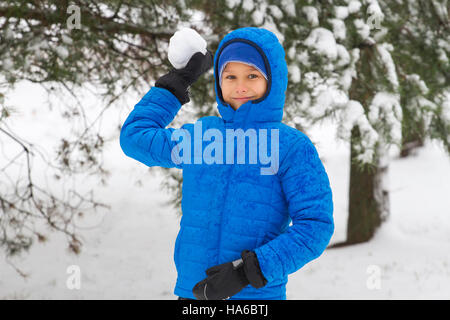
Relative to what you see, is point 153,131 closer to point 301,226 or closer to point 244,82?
point 244,82

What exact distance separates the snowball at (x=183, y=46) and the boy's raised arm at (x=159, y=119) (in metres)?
0.02

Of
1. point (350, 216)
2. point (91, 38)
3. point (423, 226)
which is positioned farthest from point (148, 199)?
point (91, 38)

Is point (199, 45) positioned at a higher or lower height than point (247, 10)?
lower

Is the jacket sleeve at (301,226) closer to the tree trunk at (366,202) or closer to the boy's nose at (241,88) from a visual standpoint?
the boy's nose at (241,88)

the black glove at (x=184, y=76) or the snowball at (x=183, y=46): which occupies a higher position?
the snowball at (x=183, y=46)

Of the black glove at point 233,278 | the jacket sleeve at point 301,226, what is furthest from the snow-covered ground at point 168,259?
the black glove at point 233,278

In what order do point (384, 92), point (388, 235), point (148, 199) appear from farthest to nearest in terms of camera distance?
point (148, 199)
point (388, 235)
point (384, 92)

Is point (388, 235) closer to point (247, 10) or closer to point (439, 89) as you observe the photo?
point (439, 89)

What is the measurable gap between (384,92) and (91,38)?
2518 millimetres

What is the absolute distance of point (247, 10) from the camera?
3641 mm

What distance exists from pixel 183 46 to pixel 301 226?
788 millimetres

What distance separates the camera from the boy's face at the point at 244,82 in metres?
1.65

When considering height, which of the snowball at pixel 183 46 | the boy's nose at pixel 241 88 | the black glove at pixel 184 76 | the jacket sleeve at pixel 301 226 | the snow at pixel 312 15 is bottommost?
the jacket sleeve at pixel 301 226

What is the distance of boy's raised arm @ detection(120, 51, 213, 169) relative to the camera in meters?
1.67
